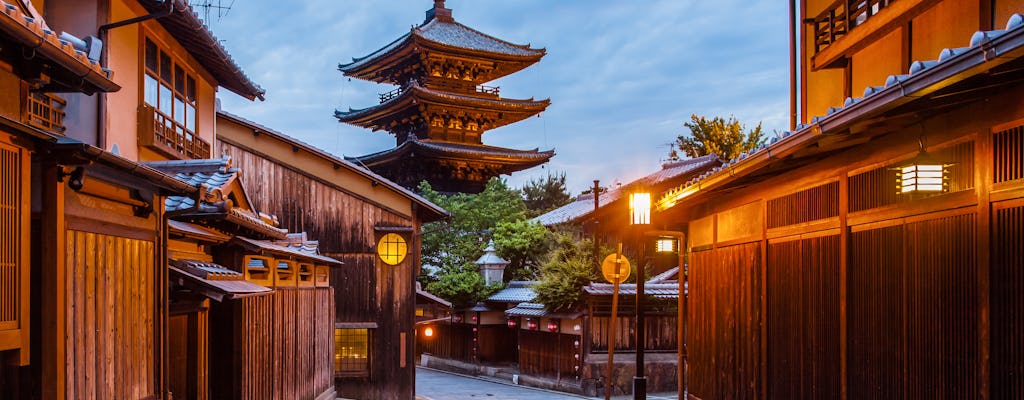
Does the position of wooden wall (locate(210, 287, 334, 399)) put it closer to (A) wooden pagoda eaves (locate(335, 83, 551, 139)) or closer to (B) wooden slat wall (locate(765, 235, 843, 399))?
(B) wooden slat wall (locate(765, 235, 843, 399))

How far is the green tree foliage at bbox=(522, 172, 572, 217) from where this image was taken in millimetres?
67750

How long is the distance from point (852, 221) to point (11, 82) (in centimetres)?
741

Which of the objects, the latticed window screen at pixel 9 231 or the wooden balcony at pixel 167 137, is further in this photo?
the wooden balcony at pixel 167 137

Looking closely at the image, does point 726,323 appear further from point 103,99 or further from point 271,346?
point 103,99

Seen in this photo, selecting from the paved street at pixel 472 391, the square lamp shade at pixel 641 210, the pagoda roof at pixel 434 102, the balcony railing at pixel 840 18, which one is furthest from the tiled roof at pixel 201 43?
the pagoda roof at pixel 434 102

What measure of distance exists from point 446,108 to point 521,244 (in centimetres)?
890

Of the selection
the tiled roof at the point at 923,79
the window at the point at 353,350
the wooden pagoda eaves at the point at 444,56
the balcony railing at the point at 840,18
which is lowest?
the window at the point at 353,350

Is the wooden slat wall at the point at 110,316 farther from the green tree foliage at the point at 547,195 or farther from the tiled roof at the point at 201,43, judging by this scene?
the green tree foliage at the point at 547,195

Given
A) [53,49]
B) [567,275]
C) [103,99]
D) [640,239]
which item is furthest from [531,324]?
[53,49]

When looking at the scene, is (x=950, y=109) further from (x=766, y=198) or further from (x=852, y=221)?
(x=766, y=198)

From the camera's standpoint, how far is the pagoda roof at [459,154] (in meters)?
41.0

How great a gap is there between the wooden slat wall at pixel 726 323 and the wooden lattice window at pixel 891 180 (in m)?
3.19

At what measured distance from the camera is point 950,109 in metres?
6.43

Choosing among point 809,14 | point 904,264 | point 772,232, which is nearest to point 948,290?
point 904,264
